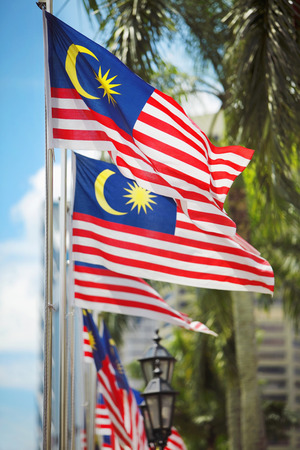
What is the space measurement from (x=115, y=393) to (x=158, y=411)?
2008mm

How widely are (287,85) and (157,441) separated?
4.21 m

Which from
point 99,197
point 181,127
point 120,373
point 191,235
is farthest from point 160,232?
point 120,373

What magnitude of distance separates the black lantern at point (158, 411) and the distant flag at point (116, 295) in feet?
2.54

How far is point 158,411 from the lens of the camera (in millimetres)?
7621

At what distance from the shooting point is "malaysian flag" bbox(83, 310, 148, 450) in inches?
356

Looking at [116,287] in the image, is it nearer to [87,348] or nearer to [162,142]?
[87,348]

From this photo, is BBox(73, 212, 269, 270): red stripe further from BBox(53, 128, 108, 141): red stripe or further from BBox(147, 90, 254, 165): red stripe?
BBox(53, 128, 108, 141): red stripe

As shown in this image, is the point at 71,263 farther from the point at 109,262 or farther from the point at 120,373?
the point at 120,373

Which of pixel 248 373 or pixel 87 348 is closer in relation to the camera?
pixel 87 348

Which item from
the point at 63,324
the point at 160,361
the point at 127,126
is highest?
the point at 127,126

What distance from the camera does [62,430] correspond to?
5434 millimetres

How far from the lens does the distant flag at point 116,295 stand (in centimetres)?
734

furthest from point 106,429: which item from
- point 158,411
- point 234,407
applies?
point 234,407

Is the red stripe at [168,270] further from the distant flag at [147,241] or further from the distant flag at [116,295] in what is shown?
the distant flag at [116,295]
